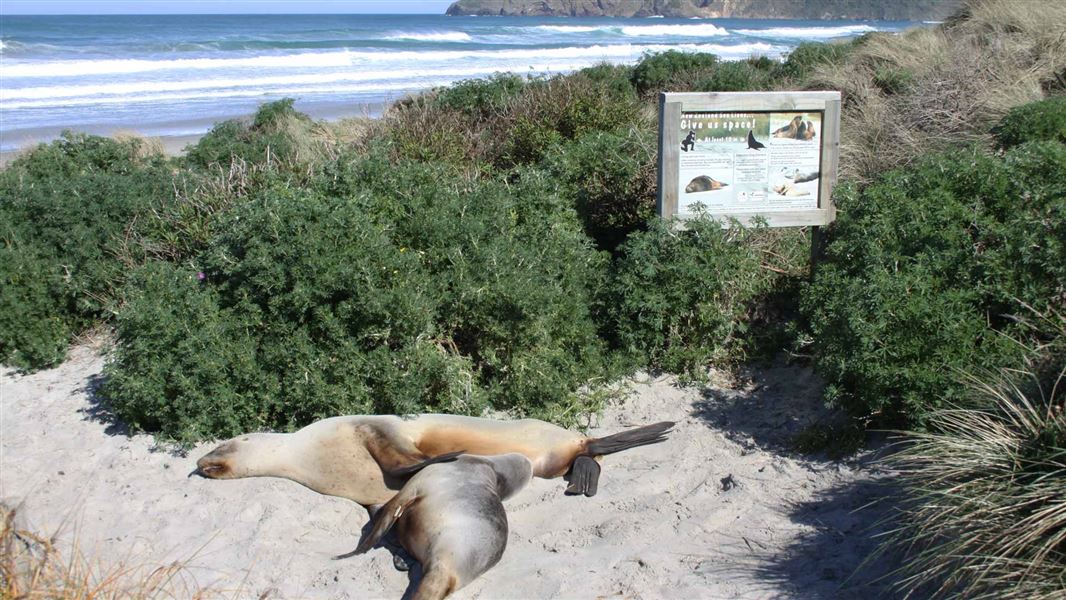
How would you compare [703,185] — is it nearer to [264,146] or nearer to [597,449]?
[597,449]

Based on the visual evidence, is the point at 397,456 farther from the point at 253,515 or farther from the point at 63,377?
the point at 63,377

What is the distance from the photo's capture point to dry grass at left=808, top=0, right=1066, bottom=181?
9055 millimetres

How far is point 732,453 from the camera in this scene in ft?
17.6

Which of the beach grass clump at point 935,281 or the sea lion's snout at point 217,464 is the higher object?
the beach grass clump at point 935,281

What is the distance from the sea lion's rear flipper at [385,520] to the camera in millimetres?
4305

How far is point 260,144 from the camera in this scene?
1000 cm

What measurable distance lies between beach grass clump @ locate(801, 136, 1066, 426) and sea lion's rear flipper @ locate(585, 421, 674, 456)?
1034mm

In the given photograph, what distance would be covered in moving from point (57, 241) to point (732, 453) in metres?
5.43

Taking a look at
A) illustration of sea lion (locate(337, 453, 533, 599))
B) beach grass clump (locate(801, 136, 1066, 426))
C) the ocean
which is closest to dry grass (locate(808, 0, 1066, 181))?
beach grass clump (locate(801, 136, 1066, 426))

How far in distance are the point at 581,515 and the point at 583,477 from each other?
30 cm

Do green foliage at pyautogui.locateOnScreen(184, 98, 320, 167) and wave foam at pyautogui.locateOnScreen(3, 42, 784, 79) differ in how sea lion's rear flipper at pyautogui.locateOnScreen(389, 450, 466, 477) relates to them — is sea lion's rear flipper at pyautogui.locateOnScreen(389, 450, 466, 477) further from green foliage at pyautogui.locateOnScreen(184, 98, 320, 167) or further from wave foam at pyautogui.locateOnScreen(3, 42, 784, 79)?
wave foam at pyautogui.locateOnScreen(3, 42, 784, 79)

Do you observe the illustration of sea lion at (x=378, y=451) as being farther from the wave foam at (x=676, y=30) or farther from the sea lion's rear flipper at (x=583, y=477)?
the wave foam at (x=676, y=30)

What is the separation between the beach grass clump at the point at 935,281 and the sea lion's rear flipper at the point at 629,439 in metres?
1.03

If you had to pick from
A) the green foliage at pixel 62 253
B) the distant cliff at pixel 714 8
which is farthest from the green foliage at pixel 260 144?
the distant cliff at pixel 714 8
